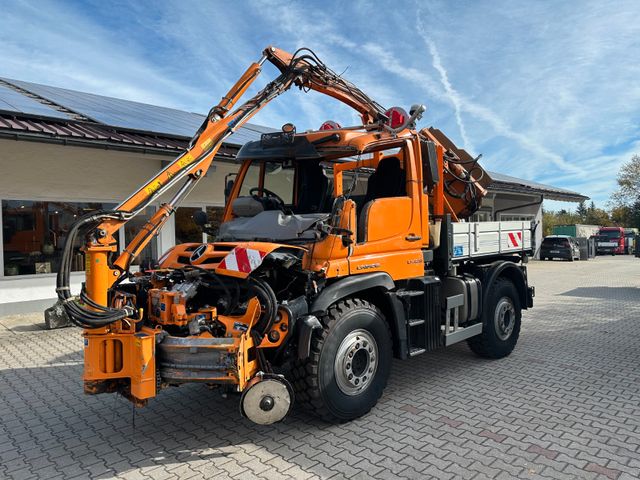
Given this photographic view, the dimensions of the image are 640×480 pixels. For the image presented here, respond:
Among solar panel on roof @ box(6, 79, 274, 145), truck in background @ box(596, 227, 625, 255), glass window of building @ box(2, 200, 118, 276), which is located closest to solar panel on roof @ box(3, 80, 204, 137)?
solar panel on roof @ box(6, 79, 274, 145)

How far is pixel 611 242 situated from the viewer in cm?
3328

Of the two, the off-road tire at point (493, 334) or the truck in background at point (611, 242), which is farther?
the truck in background at point (611, 242)

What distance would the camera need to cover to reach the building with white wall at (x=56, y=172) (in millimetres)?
8219

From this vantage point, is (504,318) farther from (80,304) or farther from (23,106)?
(23,106)

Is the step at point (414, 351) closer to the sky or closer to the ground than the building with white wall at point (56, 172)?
closer to the ground

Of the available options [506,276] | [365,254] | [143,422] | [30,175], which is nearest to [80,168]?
[30,175]

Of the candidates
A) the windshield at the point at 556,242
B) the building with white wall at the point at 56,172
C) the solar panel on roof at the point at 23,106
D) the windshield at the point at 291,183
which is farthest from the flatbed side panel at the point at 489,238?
the windshield at the point at 556,242

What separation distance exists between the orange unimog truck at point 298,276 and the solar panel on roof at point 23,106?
4986 mm

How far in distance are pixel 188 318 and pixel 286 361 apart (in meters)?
0.91

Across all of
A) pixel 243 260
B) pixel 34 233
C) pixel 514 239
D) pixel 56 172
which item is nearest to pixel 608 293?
pixel 514 239

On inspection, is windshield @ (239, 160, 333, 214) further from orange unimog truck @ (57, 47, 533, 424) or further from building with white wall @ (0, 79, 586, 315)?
building with white wall @ (0, 79, 586, 315)

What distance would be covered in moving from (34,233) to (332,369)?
785 cm

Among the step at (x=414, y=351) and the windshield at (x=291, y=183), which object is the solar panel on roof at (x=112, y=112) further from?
the step at (x=414, y=351)

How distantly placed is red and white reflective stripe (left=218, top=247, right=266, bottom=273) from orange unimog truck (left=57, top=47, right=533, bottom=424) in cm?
1
